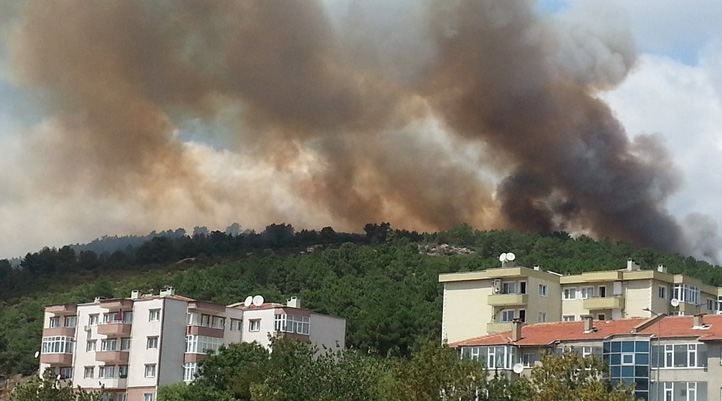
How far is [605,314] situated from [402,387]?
3390 cm

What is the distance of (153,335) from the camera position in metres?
86.1

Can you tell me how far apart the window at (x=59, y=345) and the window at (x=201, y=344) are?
1198cm

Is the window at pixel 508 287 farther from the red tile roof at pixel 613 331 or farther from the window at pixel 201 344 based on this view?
the window at pixel 201 344

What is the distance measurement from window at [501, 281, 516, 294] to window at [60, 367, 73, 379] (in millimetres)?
33498

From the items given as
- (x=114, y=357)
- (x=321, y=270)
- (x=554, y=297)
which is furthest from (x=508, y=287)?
(x=321, y=270)

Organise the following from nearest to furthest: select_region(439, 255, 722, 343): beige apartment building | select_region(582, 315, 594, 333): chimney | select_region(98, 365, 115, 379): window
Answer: select_region(582, 315, 594, 333): chimney
select_region(439, 255, 722, 343): beige apartment building
select_region(98, 365, 115, 379): window

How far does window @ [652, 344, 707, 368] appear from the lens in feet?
187

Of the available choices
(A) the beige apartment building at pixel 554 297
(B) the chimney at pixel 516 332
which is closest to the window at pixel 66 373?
(A) the beige apartment building at pixel 554 297

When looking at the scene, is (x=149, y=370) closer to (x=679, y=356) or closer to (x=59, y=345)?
(x=59, y=345)

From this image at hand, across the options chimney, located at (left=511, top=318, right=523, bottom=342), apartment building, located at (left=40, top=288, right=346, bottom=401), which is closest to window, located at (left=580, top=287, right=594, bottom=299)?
apartment building, located at (left=40, top=288, right=346, bottom=401)

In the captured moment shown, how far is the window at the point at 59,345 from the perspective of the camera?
93.3 m

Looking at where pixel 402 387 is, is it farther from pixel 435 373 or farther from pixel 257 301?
pixel 257 301

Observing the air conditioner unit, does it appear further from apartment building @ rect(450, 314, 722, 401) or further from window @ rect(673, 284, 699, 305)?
apartment building @ rect(450, 314, 722, 401)

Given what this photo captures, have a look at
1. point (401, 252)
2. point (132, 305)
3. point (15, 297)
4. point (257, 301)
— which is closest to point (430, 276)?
point (401, 252)
